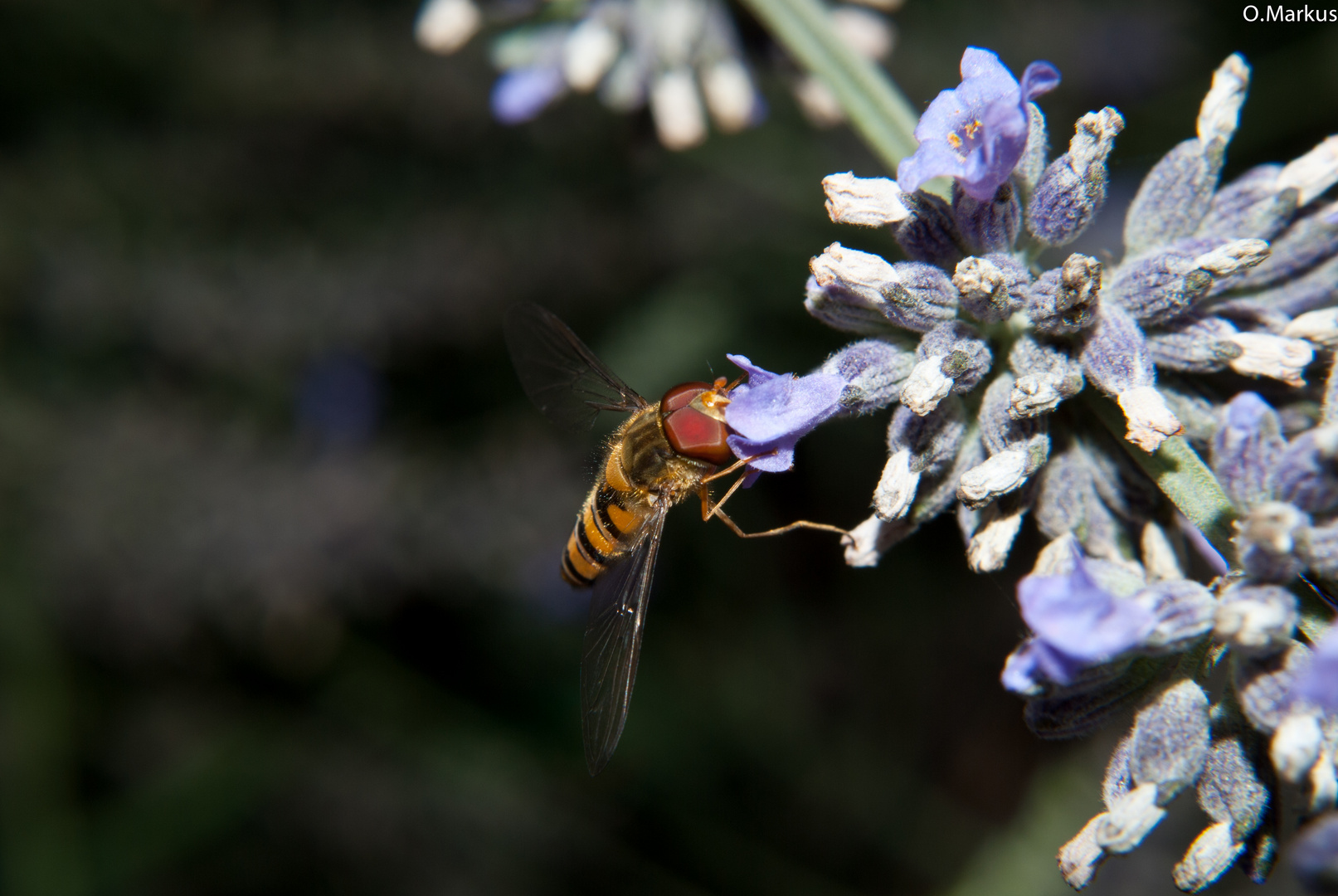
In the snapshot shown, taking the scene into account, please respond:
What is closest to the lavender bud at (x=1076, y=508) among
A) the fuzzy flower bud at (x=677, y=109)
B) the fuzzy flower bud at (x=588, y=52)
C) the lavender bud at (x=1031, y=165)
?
the lavender bud at (x=1031, y=165)

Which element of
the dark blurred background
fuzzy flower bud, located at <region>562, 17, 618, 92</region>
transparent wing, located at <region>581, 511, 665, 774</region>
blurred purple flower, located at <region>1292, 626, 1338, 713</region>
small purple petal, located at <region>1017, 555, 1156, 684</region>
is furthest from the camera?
the dark blurred background

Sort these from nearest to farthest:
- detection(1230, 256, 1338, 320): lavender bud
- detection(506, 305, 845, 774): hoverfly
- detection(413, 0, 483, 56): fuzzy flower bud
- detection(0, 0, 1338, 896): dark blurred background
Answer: detection(1230, 256, 1338, 320): lavender bud, detection(506, 305, 845, 774): hoverfly, detection(413, 0, 483, 56): fuzzy flower bud, detection(0, 0, 1338, 896): dark blurred background

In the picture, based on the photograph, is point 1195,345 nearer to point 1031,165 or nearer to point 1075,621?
point 1031,165

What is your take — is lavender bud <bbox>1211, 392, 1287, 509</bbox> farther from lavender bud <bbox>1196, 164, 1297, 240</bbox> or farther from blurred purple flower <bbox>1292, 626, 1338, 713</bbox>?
lavender bud <bbox>1196, 164, 1297, 240</bbox>

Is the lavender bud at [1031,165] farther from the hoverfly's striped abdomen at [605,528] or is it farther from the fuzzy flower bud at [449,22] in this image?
the fuzzy flower bud at [449,22]

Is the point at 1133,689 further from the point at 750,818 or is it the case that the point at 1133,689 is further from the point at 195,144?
the point at 195,144

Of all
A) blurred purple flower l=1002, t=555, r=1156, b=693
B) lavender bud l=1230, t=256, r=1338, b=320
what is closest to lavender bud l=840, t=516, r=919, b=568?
blurred purple flower l=1002, t=555, r=1156, b=693
